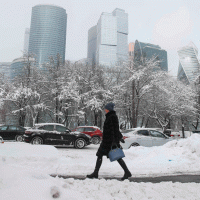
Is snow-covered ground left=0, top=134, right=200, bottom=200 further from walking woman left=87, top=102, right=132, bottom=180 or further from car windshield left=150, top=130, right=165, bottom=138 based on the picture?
car windshield left=150, top=130, right=165, bottom=138

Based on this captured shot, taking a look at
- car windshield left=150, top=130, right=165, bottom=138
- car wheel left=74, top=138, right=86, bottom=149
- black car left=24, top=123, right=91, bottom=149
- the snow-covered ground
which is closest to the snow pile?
the snow-covered ground

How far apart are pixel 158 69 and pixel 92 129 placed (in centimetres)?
1512

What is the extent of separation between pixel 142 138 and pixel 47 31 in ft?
334

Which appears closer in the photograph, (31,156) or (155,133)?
(31,156)

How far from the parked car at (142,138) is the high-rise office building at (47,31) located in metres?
53.3

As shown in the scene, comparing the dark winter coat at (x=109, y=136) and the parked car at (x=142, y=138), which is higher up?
the dark winter coat at (x=109, y=136)

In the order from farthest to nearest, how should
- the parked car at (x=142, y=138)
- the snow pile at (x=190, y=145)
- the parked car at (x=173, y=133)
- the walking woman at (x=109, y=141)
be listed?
the parked car at (x=173, y=133)
the parked car at (x=142, y=138)
the snow pile at (x=190, y=145)
the walking woman at (x=109, y=141)

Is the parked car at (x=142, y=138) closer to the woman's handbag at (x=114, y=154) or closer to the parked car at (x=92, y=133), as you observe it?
the parked car at (x=92, y=133)

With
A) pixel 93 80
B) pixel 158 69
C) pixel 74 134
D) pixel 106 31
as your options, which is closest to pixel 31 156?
pixel 74 134

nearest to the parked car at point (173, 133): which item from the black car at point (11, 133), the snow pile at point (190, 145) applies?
the snow pile at point (190, 145)

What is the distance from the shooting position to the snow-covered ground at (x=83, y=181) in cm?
305

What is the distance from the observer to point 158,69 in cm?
2730

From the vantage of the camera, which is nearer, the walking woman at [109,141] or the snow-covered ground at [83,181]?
the snow-covered ground at [83,181]

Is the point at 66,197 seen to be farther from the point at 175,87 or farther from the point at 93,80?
the point at 175,87
